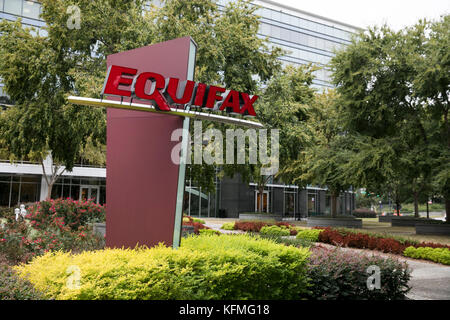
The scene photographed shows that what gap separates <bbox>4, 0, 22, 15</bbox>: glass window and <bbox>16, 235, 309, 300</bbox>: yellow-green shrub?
35.9m

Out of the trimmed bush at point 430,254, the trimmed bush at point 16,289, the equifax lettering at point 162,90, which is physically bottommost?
the trimmed bush at point 430,254

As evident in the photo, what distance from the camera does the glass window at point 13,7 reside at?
114ft

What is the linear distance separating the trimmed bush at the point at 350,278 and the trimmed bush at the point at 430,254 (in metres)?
6.78

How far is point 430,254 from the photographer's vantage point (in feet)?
45.3

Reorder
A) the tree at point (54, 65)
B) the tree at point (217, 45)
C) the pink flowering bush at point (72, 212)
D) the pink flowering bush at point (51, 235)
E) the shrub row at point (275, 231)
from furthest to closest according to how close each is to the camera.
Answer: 1. the shrub row at point (275, 231)
2. the pink flowering bush at point (72, 212)
3. the tree at point (54, 65)
4. the tree at point (217, 45)
5. the pink flowering bush at point (51, 235)

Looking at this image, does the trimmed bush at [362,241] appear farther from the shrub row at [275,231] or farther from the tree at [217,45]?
the tree at [217,45]

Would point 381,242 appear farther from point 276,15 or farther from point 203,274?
point 276,15

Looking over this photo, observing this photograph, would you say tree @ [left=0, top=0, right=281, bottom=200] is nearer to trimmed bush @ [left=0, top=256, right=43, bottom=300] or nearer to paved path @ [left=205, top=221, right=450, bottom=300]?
paved path @ [left=205, top=221, right=450, bottom=300]

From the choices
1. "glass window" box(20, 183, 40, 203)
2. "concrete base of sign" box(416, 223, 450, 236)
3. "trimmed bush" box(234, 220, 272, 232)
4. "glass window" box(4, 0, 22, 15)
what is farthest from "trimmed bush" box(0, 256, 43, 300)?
"glass window" box(4, 0, 22, 15)

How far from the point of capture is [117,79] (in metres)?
7.48

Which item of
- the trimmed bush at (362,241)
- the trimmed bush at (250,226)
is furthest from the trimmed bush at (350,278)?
the trimmed bush at (250,226)

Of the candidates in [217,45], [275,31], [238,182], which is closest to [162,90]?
[217,45]

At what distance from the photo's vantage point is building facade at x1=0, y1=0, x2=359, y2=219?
3544 cm
